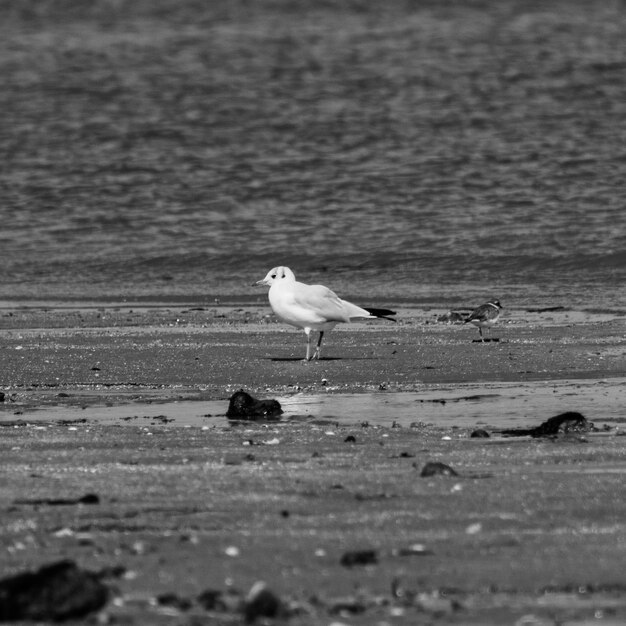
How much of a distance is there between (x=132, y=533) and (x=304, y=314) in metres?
7.50

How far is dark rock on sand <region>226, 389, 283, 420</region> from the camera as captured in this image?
9.72m

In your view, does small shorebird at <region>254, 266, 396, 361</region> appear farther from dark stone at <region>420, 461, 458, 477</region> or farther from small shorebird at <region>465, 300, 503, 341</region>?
dark stone at <region>420, 461, 458, 477</region>

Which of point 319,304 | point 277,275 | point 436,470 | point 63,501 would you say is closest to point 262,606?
point 63,501

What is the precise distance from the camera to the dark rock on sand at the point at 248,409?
9719 mm

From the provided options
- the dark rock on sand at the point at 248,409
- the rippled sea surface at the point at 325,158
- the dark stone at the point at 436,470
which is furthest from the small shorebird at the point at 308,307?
the dark stone at the point at 436,470

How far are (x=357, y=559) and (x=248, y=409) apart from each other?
3.90 metres

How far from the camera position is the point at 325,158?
3158cm

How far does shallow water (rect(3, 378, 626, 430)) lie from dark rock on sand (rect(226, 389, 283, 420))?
95 mm

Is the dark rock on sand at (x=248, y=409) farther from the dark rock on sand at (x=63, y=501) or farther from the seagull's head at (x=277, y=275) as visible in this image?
the seagull's head at (x=277, y=275)

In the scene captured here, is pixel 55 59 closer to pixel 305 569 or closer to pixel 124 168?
pixel 124 168

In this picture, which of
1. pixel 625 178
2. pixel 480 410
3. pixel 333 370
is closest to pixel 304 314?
pixel 333 370

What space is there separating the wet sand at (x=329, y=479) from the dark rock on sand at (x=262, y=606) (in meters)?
0.07

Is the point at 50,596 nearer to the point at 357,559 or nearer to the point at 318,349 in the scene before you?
the point at 357,559

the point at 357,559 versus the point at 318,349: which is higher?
the point at 318,349
